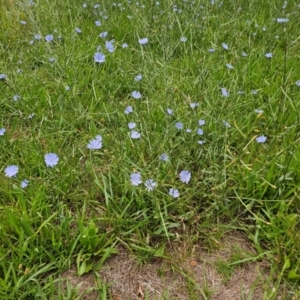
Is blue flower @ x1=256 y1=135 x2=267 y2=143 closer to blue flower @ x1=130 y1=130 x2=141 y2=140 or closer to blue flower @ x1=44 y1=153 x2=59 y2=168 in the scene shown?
blue flower @ x1=130 y1=130 x2=141 y2=140

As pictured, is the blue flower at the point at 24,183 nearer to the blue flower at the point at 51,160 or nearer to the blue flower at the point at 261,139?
the blue flower at the point at 51,160

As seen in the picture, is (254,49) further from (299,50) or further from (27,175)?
(27,175)

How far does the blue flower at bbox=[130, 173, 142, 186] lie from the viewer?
1.66 metres

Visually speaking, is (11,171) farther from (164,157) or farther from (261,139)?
(261,139)

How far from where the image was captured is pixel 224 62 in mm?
2553

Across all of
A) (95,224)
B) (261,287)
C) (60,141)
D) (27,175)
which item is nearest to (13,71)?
(60,141)

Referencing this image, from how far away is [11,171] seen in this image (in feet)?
5.51

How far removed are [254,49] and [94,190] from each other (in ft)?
5.09

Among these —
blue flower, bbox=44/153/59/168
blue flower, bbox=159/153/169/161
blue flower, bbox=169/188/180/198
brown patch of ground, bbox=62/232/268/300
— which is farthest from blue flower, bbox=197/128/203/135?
blue flower, bbox=44/153/59/168

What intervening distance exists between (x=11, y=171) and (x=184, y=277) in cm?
83

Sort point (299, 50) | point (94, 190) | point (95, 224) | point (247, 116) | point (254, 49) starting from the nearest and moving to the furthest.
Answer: point (95, 224)
point (94, 190)
point (247, 116)
point (254, 49)
point (299, 50)

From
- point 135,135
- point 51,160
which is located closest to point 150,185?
point 135,135

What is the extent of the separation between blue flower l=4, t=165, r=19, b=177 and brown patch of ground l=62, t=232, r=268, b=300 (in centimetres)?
47

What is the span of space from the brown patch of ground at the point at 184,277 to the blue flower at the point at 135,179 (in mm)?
280
